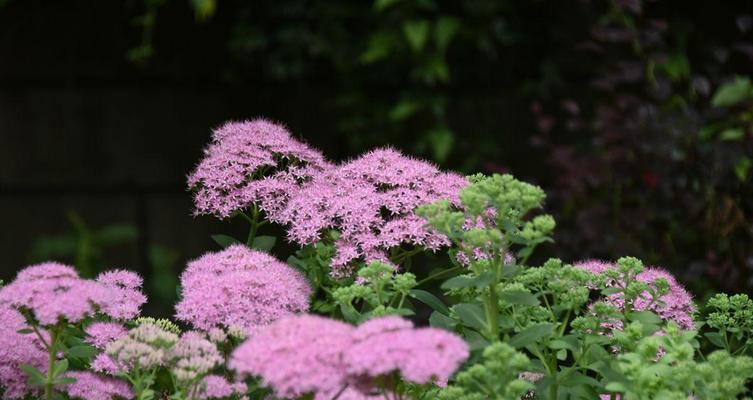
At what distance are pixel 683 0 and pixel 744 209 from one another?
134cm

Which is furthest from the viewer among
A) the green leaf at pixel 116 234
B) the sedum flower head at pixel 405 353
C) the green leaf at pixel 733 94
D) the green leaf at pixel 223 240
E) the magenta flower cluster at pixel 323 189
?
the green leaf at pixel 116 234

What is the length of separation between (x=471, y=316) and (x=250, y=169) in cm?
57

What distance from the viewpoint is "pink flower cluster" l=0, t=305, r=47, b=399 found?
1.54 m

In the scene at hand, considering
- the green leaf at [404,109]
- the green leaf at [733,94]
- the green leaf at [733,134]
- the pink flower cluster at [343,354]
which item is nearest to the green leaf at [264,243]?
the pink flower cluster at [343,354]

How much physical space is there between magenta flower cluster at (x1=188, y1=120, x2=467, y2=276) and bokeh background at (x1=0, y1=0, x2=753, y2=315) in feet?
5.67

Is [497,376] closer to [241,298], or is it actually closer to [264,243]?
[241,298]

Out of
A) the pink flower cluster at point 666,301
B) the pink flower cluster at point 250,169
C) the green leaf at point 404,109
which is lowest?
the pink flower cluster at point 666,301

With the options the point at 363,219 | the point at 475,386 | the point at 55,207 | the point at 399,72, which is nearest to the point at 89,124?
the point at 55,207

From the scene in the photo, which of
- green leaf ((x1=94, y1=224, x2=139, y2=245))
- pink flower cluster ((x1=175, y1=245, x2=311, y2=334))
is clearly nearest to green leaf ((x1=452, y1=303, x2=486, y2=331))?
pink flower cluster ((x1=175, y1=245, x2=311, y2=334))

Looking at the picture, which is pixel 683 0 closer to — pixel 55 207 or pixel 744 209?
pixel 744 209

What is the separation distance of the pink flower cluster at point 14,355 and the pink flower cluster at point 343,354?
0.48 meters

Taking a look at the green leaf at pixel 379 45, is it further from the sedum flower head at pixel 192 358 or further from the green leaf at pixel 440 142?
the sedum flower head at pixel 192 358

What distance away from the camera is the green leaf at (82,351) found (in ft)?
5.21

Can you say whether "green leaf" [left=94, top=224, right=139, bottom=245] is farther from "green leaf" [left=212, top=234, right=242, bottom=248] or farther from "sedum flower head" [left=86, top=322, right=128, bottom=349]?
"sedum flower head" [left=86, top=322, right=128, bottom=349]
